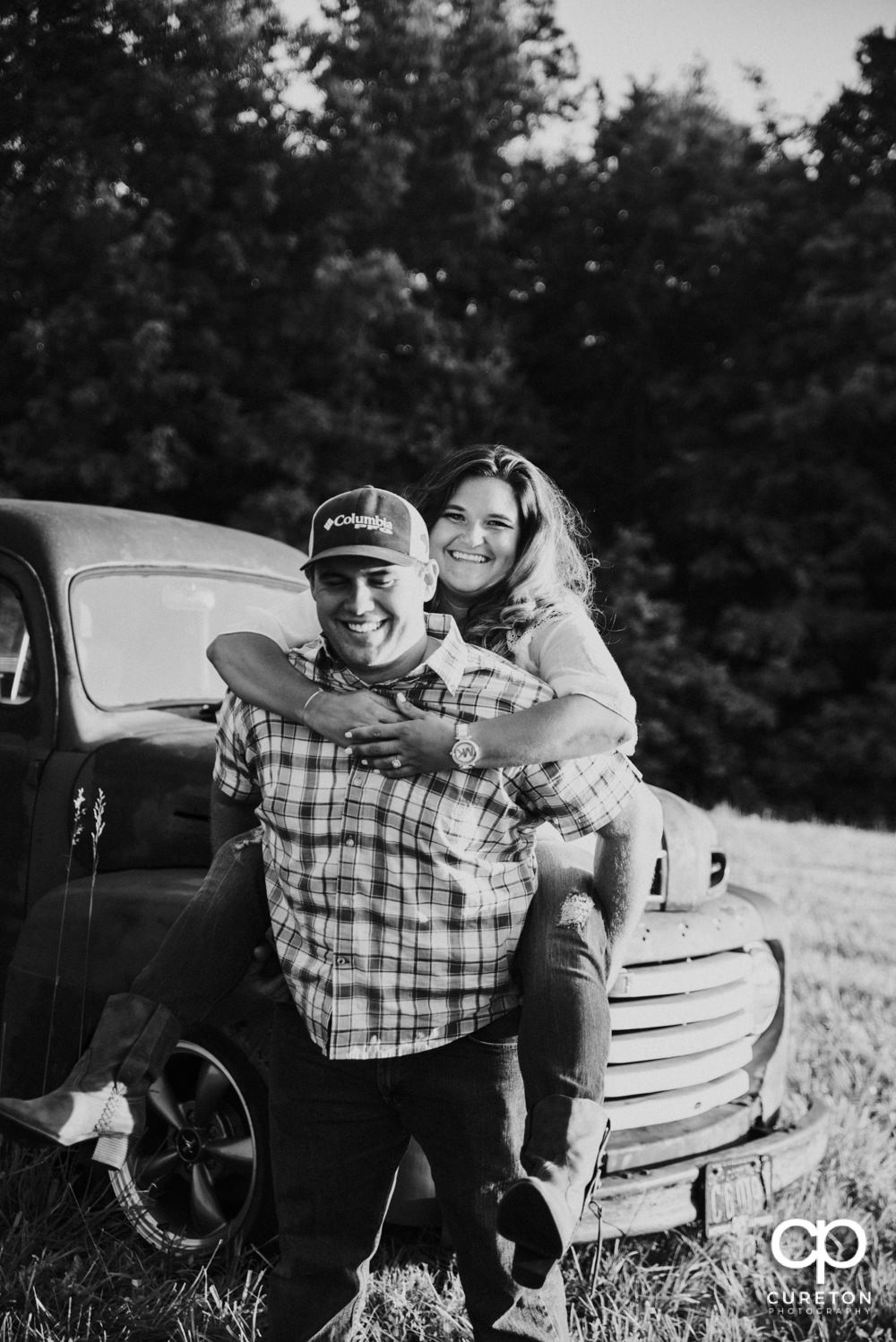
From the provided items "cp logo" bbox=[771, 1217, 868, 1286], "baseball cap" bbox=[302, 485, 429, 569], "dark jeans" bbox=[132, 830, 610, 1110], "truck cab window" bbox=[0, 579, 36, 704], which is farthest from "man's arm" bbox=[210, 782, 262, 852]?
"cp logo" bbox=[771, 1217, 868, 1286]

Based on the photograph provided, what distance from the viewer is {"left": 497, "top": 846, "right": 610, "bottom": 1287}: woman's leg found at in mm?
1860

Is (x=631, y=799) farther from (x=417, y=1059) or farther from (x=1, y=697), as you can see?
(x=1, y=697)

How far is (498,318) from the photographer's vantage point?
1875 cm

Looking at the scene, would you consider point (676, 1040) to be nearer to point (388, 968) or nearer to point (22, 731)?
point (388, 968)

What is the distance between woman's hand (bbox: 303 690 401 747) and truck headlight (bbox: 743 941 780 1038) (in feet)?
5.72

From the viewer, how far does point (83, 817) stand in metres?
3.50

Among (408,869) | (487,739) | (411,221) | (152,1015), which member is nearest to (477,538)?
(487,739)

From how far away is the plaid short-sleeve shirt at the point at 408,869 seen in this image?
2.18 meters

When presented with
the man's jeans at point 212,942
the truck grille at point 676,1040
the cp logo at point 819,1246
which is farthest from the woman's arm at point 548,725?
the cp logo at point 819,1246

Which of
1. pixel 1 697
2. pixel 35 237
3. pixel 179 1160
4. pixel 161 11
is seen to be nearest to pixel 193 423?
pixel 35 237

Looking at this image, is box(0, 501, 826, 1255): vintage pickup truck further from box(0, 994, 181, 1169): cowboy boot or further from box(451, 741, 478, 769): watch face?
box(0, 994, 181, 1169): cowboy boot

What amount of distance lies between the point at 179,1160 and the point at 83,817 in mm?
955

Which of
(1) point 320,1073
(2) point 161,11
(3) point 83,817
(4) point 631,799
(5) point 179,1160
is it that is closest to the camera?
(1) point 320,1073

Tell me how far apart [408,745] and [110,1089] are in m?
0.80
